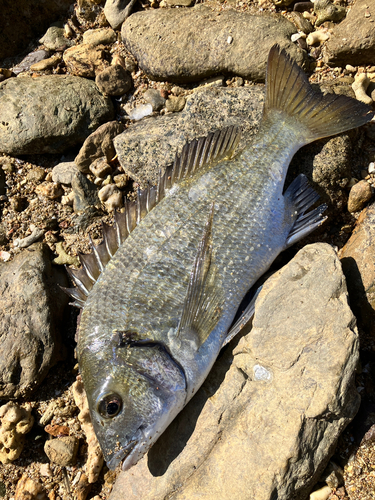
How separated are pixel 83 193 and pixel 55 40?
213 centimetres

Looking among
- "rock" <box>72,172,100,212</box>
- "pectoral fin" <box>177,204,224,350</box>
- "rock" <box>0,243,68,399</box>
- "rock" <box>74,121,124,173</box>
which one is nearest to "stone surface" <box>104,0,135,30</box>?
"rock" <box>74,121,124,173</box>

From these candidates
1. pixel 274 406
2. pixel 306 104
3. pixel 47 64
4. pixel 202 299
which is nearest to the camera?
pixel 274 406

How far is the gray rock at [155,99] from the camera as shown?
4.36m

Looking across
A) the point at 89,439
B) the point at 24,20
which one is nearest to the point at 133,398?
the point at 89,439

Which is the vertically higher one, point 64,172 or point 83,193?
point 64,172

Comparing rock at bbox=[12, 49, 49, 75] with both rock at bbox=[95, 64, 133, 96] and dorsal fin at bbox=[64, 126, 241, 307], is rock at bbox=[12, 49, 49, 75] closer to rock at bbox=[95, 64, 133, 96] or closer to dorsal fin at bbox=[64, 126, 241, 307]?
rock at bbox=[95, 64, 133, 96]

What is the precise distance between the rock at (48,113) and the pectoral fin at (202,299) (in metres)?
2.10

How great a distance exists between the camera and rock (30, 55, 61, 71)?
478 cm

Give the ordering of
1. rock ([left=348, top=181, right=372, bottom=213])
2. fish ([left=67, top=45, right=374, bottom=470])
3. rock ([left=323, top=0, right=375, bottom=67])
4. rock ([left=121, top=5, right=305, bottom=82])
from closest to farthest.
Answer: fish ([left=67, top=45, right=374, bottom=470]) < rock ([left=348, top=181, right=372, bottom=213]) < rock ([left=323, top=0, right=375, bottom=67]) < rock ([left=121, top=5, right=305, bottom=82])

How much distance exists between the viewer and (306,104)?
11.3 ft

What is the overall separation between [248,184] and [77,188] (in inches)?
76.8

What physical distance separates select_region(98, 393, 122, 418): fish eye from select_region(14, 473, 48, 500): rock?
1494 mm

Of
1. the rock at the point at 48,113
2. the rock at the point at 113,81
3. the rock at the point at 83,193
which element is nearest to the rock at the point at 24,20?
the rock at the point at 48,113

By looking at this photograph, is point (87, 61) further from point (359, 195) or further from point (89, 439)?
point (89, 439)
